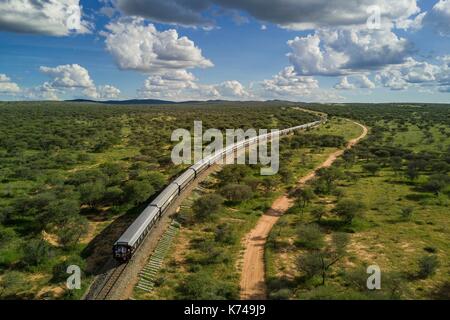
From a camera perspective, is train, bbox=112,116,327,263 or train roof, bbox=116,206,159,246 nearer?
train, bbox=112,116,327,263

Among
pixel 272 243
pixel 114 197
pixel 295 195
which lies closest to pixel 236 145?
pixel 295 195

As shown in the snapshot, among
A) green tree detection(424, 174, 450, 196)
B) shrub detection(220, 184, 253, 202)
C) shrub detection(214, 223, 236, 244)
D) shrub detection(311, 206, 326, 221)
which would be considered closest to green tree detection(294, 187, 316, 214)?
shrub detection(311, 206, 326, 221)

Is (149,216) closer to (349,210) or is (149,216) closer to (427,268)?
(349,210)

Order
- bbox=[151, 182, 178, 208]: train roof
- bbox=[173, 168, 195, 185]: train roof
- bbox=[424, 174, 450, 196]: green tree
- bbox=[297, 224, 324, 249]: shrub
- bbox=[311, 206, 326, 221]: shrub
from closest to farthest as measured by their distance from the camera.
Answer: bbox=[297, 224, 324, 249]: shrub, bbox=[151, 182, 178, 208]: train roof, bbox=[311, 206, 326, 221]: shrub, bbox=[173, 168, 195, 185]: train roof, bbox=[424, 174, 450, 196]: green tree

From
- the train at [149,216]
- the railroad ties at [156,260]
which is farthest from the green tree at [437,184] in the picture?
the railroad ties at [156,260]

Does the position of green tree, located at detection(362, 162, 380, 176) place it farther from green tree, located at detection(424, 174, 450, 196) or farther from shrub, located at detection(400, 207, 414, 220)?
shrub, located at detection(400, 207, 414, 220)

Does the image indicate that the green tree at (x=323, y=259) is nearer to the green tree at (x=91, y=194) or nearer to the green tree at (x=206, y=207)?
the green tree at (x=206, y=207)
